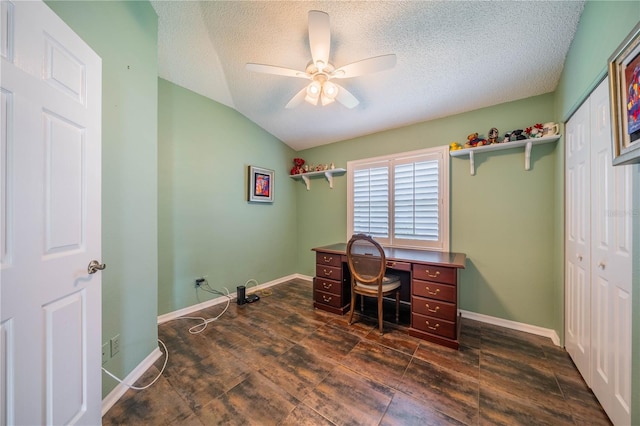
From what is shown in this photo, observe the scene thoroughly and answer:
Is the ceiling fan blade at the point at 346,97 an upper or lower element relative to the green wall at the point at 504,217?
upper

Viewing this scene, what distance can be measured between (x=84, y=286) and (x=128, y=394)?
0.91 m

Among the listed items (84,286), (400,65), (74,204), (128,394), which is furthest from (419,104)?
(128,394)

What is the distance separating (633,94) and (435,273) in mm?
1580

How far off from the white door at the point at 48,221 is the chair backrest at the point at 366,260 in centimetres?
195

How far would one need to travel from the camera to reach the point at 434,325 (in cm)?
208

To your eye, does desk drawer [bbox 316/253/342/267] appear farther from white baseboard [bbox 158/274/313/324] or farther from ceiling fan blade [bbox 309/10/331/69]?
ceiling fan blade [bbox 309/10/331/69]

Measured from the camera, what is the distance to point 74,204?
1.05m

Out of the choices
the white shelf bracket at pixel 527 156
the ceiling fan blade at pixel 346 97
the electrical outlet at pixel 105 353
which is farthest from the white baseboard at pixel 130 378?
the white shelf bracket at pixel 527 156

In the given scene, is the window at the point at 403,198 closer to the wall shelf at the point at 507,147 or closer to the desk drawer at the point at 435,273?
the wall shelf at the point at 507,147

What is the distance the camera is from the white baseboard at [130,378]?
1.36 meters

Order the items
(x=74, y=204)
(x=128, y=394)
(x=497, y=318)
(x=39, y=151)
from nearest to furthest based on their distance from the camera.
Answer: (x=39, y=151)
(x=74, y=204)
(x=128, y=394)
(x=497, y=318)

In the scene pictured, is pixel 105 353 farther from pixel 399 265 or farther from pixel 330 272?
pixel 399 265

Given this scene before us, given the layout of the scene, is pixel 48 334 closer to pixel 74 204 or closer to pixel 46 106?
pixel 74 204

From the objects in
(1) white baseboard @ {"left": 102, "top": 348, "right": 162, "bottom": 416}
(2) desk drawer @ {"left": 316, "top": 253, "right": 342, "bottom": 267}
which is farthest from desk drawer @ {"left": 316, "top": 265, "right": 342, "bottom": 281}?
(1) white baseboard @ {"left": 102, "top": 348, "right": 162, "bottom": 416}
